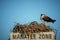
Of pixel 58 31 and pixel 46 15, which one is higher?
pixel 46 15

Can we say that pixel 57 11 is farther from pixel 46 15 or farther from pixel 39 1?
pixel 39 1

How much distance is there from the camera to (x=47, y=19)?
2.12 m

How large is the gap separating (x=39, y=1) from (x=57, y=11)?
351 millimetres

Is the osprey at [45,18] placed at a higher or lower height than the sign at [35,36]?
higher

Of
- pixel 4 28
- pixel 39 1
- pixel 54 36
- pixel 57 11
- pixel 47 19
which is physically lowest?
pixel 54 36

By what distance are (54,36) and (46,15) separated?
0.37 m

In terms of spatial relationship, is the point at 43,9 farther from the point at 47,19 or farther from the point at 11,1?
A: the point at 11,1

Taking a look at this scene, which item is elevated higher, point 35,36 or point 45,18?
point 45,18

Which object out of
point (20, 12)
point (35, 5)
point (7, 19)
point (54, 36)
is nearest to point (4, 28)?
point (7, 19)

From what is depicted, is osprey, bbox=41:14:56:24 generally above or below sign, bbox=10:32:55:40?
above

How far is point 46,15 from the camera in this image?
212 centimetres

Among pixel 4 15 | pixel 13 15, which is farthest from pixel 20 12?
pixel 4 15

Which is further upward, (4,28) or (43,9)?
(43,9)

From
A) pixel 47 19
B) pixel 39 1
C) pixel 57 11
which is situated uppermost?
pixel 39 1
